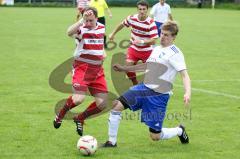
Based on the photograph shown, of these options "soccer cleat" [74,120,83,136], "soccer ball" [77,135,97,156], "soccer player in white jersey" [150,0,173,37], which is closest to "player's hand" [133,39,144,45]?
"soccer cleat" [74,120,83,136]

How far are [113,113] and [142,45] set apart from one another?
188 inches

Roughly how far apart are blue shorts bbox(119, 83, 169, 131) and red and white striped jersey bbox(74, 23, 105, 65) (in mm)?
1240

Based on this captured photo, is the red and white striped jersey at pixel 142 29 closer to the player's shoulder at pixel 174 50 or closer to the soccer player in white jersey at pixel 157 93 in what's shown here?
the soccer player in white jersey at pixel 157 93

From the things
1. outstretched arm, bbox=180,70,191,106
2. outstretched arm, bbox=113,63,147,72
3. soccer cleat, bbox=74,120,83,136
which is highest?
outstretched arm, bbox=180,70,191,106

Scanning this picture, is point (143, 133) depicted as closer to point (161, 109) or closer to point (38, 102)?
point (161, 109)

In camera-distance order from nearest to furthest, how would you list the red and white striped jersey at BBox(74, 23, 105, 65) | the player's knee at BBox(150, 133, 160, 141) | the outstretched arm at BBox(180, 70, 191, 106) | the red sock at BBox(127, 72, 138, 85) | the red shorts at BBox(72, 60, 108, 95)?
the outstretched arm at BBox(180, 70, 191, 106)
the player's knee at BBox(150, 133, 160, 141)
the red shorts at BBox(72, 60, 108, 95)
the red and white striped jersey at BBox(74, 23, 105, 65)
the red sock at BBox(127, 72, 138, 85)

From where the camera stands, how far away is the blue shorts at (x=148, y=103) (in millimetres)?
8039

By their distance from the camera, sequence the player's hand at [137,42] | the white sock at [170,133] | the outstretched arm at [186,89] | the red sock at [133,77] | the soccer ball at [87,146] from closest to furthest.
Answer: the outstretched arm at [186,89] → the soccer ball at [87,146] → the white sock at [170,133] → the player's hand at [137,42] → the red sock at [133,77]

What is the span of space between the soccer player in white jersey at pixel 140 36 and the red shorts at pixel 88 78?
3527 mm

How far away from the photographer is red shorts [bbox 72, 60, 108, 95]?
8.90 meters

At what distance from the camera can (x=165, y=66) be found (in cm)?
810

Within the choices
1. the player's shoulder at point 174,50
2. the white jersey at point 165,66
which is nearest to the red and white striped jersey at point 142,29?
the white jersey at point 165,66

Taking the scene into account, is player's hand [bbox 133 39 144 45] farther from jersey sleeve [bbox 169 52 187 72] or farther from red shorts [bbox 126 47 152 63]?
jersey sleeve [bbox 169 52 187 72]

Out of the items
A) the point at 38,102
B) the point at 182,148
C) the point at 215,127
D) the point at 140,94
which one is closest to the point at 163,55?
the point at 140,94
